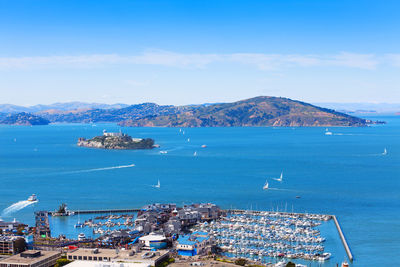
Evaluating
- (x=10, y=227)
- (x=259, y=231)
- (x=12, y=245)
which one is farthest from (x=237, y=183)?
(x=12, y=245)

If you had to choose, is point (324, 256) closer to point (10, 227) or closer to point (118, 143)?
point (10, 227)

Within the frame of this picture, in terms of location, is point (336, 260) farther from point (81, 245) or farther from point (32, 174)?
point (32, 174)

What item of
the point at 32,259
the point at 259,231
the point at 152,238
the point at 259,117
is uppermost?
the point at 259,117

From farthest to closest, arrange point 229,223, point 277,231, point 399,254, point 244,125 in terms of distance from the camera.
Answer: point 244,125, point 229,223, point 277,231, point 399,254

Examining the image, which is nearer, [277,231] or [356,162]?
[277,231]

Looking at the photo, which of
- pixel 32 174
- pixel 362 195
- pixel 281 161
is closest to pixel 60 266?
pixel 362 195

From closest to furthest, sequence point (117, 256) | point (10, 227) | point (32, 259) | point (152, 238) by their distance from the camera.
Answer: point (32, 259) → point (117, 256) → point (152, 238) → point (10, 227)
